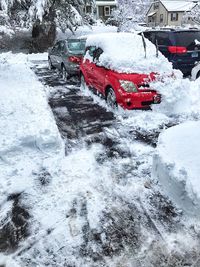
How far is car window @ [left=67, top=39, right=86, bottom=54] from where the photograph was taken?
12.8 m

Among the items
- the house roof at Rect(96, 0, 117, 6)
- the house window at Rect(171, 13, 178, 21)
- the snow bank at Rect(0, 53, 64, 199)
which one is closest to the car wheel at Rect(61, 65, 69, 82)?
the snow bank at Rect(0, 53, 64, 199)

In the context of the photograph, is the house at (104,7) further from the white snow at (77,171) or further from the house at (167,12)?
the white snow at (77,171)

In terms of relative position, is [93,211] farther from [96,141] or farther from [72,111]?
[72,111]

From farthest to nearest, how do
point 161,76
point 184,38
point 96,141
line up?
point 184,38 → point 161,76 → point 96,141

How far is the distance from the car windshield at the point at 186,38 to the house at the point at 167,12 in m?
45.8

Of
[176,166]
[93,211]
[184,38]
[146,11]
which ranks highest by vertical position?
[146,11]

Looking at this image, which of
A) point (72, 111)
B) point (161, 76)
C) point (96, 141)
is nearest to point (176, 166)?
point (96, 141)

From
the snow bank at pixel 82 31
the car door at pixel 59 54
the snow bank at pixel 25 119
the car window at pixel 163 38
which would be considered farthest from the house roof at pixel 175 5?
the snow bank at pixel 25 119

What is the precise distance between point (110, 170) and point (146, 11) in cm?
6111

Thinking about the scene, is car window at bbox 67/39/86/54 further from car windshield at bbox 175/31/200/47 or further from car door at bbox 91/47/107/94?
car windshield at bbox 175/31/200/47

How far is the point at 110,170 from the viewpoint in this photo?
543 cm

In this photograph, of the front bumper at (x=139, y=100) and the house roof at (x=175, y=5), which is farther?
the house roof at (x=175, y=5)

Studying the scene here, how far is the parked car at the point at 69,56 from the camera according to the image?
12.2 m

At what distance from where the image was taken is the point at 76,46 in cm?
1317
